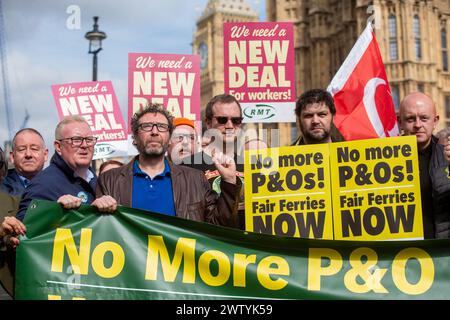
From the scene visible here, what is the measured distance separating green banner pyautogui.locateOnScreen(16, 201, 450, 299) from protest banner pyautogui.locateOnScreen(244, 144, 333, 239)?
253 mm

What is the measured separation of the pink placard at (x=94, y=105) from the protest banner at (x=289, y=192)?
19.5 feet

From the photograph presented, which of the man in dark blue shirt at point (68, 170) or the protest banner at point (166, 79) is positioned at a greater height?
the protest banner at point (166, 79)

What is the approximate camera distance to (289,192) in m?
5.05

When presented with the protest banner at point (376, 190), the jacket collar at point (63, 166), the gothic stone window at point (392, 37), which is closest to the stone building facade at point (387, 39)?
the gothic stone window at point (392, 37)

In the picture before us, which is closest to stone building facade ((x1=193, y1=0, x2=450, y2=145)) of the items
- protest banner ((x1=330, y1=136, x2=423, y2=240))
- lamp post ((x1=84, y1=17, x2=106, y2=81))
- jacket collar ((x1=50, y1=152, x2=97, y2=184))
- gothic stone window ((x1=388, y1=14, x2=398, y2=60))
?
gothic stone window ((x1=388, y1=14, x2=398, y2=60))

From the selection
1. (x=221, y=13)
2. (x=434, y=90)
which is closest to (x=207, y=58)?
(x=221, y=13)

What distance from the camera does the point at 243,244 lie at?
475 centimetres

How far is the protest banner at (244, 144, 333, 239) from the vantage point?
195 inches

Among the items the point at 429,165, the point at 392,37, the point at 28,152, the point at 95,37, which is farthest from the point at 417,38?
the point at 429,165

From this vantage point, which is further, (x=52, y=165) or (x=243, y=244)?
(x=52, y=165)

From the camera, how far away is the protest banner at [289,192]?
16.2ft

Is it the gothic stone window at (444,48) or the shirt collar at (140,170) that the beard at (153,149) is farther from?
the gothic stone window at (444,48)

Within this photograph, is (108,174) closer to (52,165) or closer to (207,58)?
(52,165)

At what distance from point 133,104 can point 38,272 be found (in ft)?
15.4
